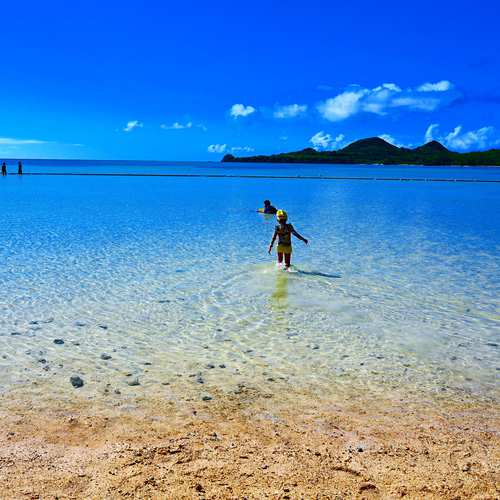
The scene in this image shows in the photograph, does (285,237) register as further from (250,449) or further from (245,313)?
(250,449)

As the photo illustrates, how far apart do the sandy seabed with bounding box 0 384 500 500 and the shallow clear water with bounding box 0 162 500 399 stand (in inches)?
24.6

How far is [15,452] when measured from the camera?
534 cm

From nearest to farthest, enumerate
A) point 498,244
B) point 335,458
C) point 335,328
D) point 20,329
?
point 335,458 < point 20,329 < point 335,328 < point 498,244

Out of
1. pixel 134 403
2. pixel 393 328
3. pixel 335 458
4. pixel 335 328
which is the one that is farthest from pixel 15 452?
pixel 393 328

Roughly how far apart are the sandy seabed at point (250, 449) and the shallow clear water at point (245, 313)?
625 millimetres

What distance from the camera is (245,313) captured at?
10922 millimetres

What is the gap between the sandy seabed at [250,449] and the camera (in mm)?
4789

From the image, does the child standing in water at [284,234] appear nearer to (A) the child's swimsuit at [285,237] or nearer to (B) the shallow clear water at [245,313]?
(A) the child's swimsuit at [285,237]

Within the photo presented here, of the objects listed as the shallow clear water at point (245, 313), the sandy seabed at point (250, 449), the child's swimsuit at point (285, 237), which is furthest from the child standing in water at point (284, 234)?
the sandy seabed at point (250, 449)

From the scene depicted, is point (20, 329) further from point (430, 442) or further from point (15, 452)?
point (430, 442)

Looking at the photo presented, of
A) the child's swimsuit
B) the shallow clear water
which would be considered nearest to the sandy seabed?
the shallow clear water

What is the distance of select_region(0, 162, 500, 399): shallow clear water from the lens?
7.75 metres

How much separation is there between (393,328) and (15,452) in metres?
7.30

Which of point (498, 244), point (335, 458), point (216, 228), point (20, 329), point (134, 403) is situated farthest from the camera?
point (216, 228)
